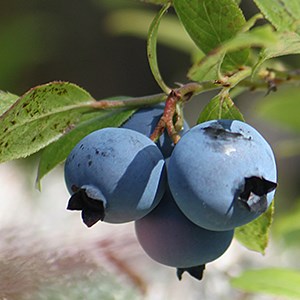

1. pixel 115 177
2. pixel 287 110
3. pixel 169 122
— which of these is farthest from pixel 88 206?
pixel 287 110

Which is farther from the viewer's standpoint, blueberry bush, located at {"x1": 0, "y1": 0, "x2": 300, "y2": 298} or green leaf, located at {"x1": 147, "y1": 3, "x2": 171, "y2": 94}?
green leaf, located at {"x1": 147, "y1": 3, "x2": 171, "y2": 94}

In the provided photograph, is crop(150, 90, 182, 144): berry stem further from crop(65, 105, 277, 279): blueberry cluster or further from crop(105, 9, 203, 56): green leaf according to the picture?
crop(105, 9, 203, 56): green leaf

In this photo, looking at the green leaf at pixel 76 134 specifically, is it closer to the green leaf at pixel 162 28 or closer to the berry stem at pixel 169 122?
the berry stem at pixel 169 122

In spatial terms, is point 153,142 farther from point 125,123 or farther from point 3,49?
point 3,49

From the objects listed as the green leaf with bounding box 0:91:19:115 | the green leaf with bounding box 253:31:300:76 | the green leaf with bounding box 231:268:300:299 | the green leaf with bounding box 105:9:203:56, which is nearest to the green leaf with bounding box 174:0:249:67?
the green leaf with bounding box 253:31:300:76

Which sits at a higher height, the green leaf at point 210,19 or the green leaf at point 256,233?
the green leaf at point 210,19

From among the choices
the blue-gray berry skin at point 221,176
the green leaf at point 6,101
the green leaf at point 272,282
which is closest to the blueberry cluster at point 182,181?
the blue-gray berry skin at point 221,176
